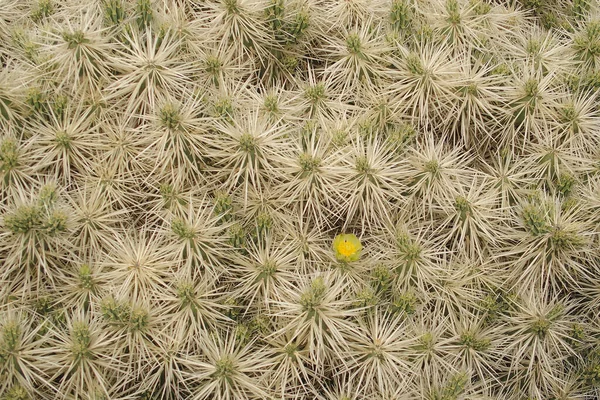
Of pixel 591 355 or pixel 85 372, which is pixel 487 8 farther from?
pixel 85 372

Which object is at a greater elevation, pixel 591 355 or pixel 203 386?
pixel 591 355

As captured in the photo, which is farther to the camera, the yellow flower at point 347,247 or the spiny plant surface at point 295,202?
the yellow flower at point 347,247

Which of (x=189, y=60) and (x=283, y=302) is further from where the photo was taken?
(x=189, y=60)

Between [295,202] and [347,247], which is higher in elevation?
[295,202]

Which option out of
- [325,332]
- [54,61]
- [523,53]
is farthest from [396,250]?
[54,61]

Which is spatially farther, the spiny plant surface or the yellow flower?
the yellow flower
